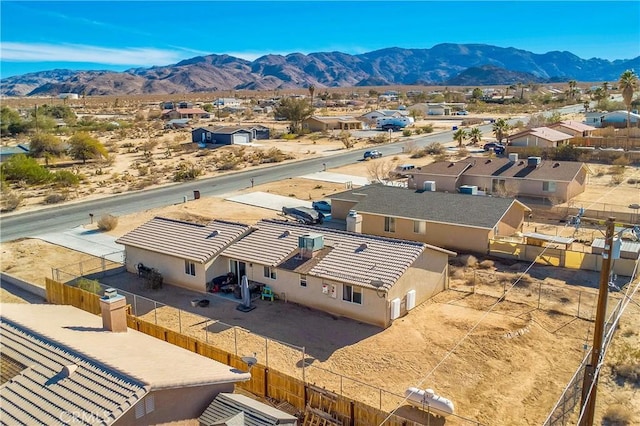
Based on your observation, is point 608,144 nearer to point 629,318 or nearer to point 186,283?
point 629,318

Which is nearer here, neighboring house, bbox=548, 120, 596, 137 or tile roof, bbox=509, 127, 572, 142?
tile roof, bbox=509, 127, 572, 142

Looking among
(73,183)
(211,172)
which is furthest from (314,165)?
(73,183)

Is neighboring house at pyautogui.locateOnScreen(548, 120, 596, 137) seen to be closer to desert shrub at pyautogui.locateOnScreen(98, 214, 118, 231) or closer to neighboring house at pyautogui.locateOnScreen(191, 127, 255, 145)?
neighboring house at pyautogui.locateOnScreen(191, 127, 255, 145)

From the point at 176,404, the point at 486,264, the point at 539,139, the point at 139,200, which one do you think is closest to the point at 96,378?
the point at 176,404

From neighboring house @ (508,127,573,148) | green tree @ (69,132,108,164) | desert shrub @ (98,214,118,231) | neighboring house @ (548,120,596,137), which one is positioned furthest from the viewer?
neighboring house @ (548,120,596,137)

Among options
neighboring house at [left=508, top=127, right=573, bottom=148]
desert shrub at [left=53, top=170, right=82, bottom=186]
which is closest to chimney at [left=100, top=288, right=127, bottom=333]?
desert shrub at [left=53, top=170, right=82, bottom=186]

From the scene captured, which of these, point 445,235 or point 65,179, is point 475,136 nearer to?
point 445,235

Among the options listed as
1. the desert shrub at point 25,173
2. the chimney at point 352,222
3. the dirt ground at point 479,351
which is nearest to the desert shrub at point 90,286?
the dirt ground at point 479,351
